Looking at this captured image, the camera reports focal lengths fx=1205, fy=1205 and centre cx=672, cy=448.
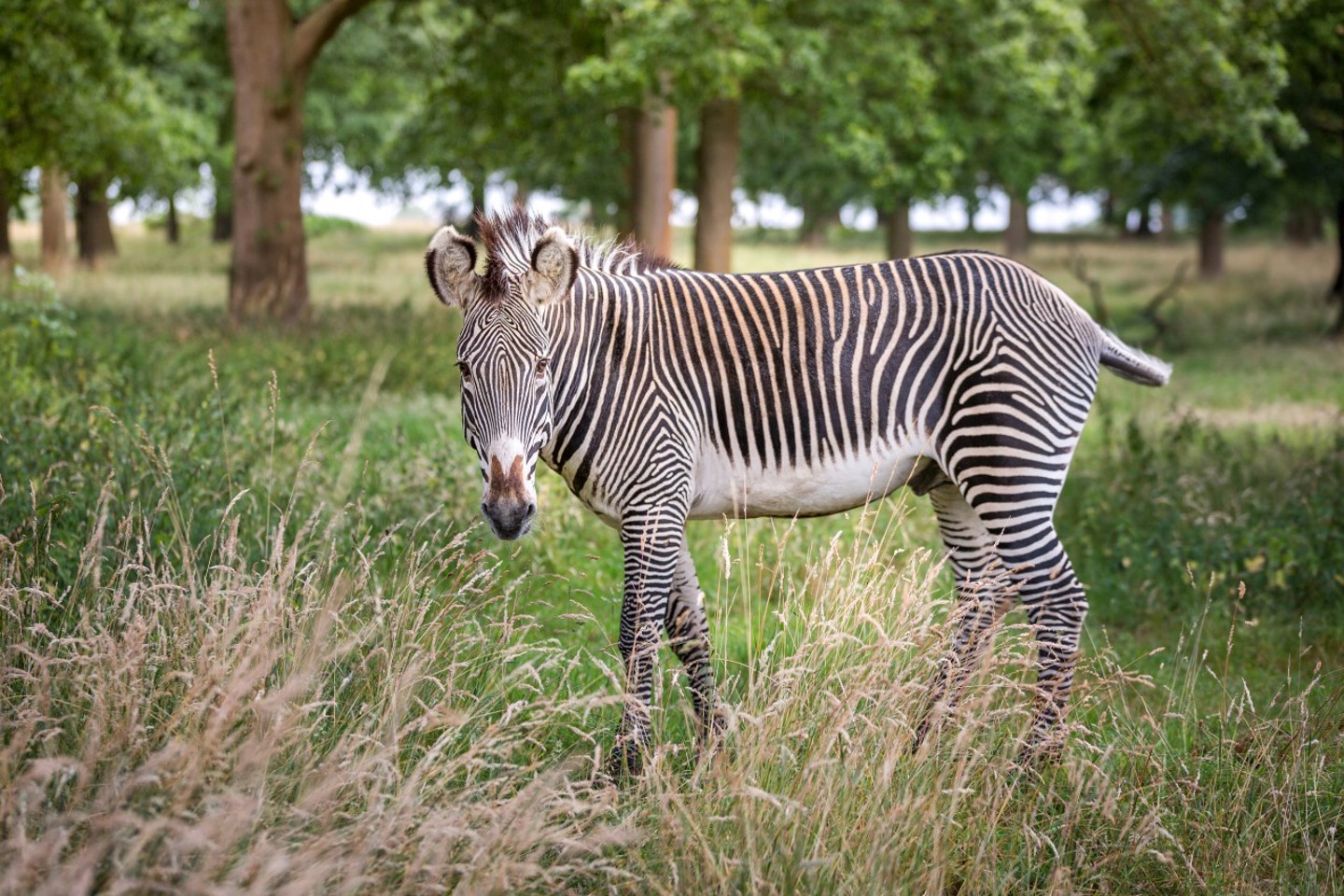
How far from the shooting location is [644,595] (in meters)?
4.64

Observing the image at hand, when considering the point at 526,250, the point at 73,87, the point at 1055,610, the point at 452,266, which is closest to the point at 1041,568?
the point at 1055,610

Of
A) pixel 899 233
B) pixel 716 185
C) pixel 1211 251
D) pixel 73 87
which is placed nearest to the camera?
pixel 73 87

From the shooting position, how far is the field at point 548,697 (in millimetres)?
3182

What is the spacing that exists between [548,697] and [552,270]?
69.2 inches

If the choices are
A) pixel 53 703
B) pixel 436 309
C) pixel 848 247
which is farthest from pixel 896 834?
pixel 848 247

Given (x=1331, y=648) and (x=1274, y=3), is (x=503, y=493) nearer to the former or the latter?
(x=1331, y=648)

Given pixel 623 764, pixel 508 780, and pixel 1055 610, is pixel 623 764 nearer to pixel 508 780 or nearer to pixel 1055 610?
pixel 508 780

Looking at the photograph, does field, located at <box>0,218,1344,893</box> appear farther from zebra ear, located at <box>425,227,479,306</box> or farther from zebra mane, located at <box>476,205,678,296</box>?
zebra mane, located at <box>476,205,678,296</box>

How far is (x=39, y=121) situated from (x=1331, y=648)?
15618 mm

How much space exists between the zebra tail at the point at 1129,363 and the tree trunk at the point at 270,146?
11312mm

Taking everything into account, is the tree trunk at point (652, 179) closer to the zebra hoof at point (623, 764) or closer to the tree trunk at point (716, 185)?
the tree trunk at point (716, 185)

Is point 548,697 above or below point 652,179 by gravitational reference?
below

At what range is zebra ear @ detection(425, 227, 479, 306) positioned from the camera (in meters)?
4.51

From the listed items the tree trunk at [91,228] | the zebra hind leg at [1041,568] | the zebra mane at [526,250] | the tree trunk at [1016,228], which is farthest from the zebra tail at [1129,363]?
the tree trunk at [1016,228]
